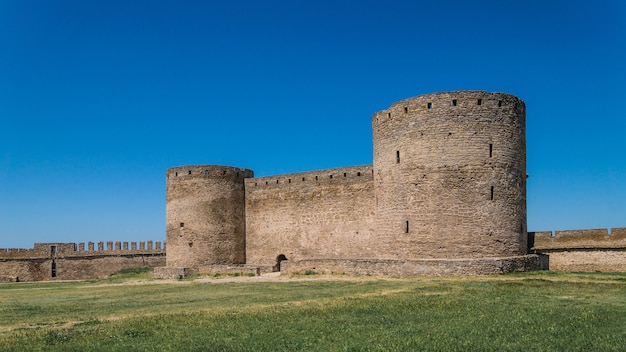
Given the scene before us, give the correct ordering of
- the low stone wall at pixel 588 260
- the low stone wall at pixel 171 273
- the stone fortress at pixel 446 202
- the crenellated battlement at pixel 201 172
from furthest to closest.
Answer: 1. the crenellated battlement at pixel 201 172
2. the low stone wall at pixel 171 273
3. the low stone wall at pixel 588 260
4. the stone fortress at pixel 446 202

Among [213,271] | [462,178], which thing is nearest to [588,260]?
[462,178]

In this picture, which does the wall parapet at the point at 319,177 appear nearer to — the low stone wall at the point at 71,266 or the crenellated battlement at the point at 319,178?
the crenellated battlement at the point at 319,178

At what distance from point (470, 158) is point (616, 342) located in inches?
549

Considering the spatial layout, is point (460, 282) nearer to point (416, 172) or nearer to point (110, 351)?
point (416, 172)

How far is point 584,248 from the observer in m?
22.8

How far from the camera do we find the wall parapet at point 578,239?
22.2 metres

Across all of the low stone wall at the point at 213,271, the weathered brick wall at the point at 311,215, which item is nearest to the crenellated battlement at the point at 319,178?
the weathered brick wall at the point at 311,215

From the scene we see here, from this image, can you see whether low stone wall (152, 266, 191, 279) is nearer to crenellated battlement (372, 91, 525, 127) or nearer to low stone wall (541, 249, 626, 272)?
crenellated battlement (372, 91, 525, 127)

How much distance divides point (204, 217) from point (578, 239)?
17.3 metres

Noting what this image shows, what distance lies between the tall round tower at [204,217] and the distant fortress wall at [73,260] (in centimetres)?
735

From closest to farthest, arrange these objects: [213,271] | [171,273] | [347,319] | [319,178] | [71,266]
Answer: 1. [347,319]
2. [213,271]
3. [171,273]
4. [319,178]
5. [71,266]

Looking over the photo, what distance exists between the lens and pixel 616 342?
820 centimetres

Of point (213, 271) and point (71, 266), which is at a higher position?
point (213, 271)

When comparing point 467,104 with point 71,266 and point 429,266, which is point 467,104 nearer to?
point 429,266
